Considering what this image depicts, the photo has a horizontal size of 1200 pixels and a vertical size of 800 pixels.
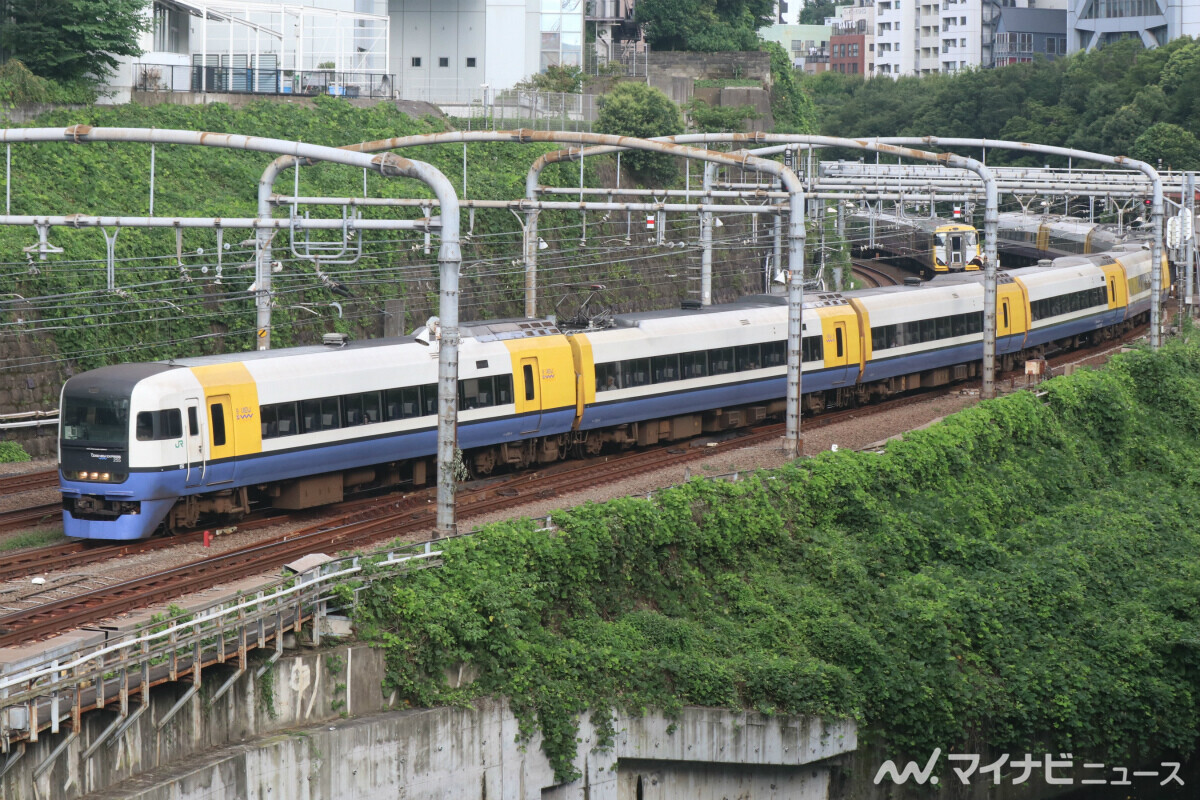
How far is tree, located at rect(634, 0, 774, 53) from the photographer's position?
229 ft

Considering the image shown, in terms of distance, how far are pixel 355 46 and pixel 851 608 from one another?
1430 inches

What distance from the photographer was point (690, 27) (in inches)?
2771

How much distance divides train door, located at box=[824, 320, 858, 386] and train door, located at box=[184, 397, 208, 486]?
56.2 feet

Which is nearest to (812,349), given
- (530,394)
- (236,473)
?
(530,394)

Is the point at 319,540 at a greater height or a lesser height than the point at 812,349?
lesser

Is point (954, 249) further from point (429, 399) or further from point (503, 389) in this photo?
point (429, 399)

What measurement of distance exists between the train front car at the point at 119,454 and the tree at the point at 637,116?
106ft

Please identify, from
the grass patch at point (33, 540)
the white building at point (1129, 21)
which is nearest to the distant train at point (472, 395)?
the grass patch at point (33, 540)

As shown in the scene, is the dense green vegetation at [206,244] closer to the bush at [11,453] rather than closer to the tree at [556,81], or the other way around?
the bush at [11,453]

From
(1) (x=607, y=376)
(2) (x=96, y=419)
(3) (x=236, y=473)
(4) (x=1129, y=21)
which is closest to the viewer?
(2) (x=96, y=419)

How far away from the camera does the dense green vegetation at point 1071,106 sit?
8462cm

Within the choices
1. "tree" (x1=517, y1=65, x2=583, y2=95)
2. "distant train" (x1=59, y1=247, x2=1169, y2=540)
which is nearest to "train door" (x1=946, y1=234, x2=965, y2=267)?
"tree" (x1=517, y1=65, x2=583, y2=95)

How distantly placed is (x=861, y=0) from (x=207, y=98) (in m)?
116

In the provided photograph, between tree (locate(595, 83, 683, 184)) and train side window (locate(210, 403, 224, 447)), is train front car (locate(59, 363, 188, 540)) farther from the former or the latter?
tree (locate(595, 83, 683, 184))
